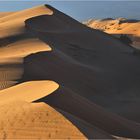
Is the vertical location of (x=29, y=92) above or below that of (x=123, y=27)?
above

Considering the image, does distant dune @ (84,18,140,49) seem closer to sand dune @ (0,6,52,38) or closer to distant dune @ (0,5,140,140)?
sand dune @ (0,6,52,38)

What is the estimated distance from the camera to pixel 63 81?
2248 centimetres

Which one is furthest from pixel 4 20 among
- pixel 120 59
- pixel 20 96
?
pixel 20 96

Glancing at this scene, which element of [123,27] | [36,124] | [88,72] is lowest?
[123,27]

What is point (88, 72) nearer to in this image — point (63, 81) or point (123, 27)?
point (63, 81)

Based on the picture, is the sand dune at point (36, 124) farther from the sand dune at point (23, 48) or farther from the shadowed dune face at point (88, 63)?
the sand dune at point (23, 48)

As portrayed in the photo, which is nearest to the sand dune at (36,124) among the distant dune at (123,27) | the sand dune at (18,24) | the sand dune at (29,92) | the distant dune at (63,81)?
the distant dune at (63,81)

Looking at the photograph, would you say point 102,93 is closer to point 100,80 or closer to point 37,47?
point 100,80

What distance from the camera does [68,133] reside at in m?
10.9

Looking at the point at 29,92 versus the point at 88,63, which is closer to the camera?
the point at 29,92

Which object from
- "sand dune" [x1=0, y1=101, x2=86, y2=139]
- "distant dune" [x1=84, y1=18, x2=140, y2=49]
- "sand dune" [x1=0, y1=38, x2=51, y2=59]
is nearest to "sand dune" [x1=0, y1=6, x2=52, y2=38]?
"sand dune" [x1=0, y1=38, x2=51, y2=59]

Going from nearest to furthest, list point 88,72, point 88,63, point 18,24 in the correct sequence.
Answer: point 88,72 → point 88,63 → point 18,24

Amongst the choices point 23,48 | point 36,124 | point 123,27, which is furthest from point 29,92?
point 123,27

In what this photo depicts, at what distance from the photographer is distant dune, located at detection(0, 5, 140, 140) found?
1177 centimetres
